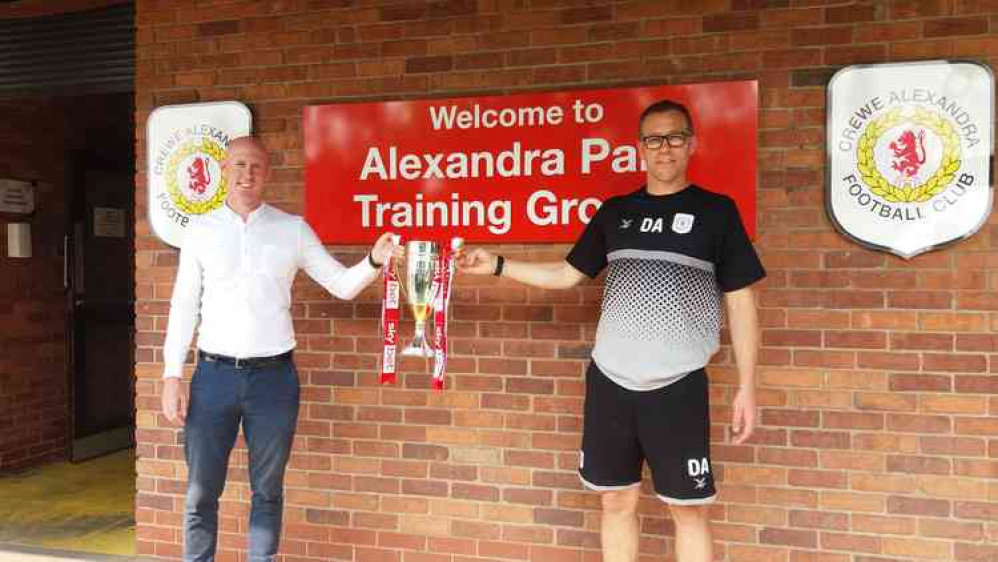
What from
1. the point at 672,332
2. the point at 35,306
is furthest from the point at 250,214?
the point at 35,306

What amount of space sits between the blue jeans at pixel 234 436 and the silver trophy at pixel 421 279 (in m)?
0.51

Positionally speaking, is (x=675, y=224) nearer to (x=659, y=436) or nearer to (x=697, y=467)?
(x=659, y=436)

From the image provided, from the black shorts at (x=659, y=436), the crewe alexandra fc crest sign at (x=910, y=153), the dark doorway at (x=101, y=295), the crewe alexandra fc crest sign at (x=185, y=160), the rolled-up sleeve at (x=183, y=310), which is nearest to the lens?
the black shorts at (x=659, y=436)

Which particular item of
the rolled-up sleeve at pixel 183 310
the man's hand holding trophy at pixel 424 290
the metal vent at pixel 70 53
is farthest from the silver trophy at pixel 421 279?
the metal vent at pixel 70 53

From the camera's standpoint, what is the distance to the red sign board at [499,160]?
331 centimetres

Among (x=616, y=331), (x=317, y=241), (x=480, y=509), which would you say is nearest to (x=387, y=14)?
(x=317, y=241)

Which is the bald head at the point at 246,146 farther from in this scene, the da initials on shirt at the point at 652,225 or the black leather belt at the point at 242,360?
the da initials on shirt at the point at 652,225

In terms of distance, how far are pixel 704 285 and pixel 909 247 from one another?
862 millimetres

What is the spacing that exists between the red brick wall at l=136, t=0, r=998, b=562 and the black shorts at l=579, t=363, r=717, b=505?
577 mm

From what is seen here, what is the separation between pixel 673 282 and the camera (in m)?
2.82

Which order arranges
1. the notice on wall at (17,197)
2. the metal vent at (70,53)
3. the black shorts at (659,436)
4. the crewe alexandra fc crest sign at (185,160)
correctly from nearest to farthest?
the black shorts at (659,436) → the crewe alexandra fc crest sign at (185,160) → the metal vent at (70,53) → the notice on wall at (17,197)

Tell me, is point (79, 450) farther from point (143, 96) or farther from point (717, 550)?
point (717, 550)

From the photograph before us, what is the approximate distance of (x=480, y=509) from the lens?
3.65m

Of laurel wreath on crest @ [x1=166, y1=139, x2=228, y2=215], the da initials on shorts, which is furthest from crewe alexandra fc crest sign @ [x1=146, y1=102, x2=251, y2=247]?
the da initials on shorts
